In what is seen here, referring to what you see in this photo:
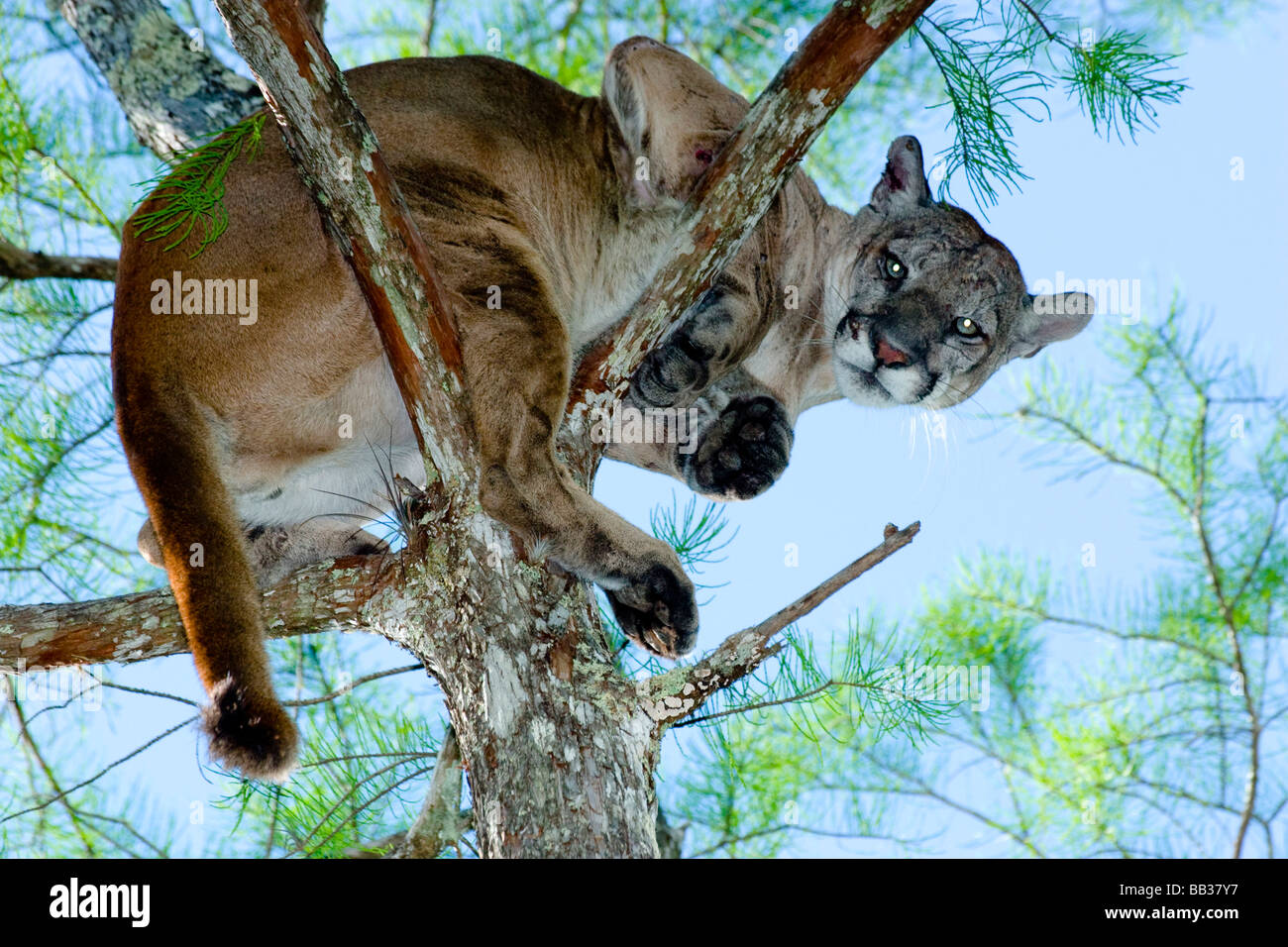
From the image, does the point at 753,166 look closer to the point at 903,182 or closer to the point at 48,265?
the point at 903,182

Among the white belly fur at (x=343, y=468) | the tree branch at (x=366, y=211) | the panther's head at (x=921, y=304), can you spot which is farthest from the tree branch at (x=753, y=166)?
the panther's head at (x=921, y=304)

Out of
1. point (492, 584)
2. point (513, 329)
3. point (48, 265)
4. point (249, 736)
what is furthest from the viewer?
point (48, 265)

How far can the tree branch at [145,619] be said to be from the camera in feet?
8.46

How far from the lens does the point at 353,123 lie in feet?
7.66

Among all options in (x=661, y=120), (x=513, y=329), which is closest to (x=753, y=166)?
(x=513, y=329)

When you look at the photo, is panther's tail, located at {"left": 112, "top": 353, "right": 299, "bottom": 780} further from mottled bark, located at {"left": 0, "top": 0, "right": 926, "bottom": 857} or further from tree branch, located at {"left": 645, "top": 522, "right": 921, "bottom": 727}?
tree branch, located at {"left": 645, "top": 522, "right": 921, "bottom": 727}

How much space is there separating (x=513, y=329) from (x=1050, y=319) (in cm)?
210

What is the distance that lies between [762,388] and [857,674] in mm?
1359

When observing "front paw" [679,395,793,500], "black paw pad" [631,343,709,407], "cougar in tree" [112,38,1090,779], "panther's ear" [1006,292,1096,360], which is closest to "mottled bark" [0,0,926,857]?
"cougar in tree" [112,38,1090,779]

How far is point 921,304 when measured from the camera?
3.79m

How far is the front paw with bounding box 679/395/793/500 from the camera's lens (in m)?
3.63

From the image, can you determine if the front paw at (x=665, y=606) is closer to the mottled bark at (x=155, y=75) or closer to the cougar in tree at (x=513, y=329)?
the cougar in tree at (x=513, y=329)
